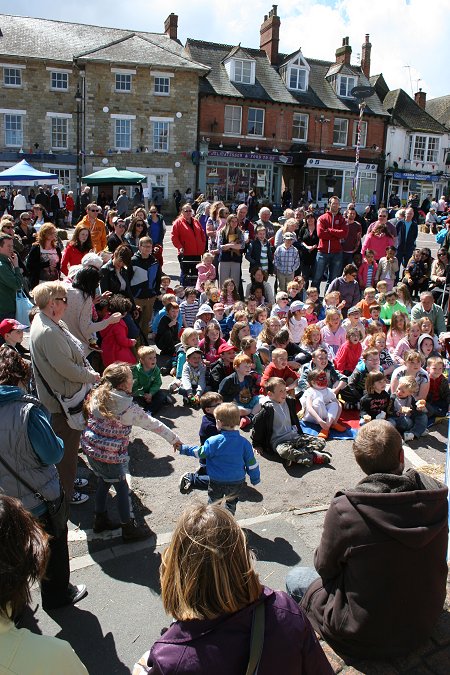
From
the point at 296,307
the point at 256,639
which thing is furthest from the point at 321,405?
the point at 256,639

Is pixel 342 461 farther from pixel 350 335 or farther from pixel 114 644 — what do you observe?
pixel 114 644

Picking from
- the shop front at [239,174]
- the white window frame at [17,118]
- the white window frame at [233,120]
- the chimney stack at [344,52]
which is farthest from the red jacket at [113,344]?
the chimney stack at [344,52]

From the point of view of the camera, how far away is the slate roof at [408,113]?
44.0m

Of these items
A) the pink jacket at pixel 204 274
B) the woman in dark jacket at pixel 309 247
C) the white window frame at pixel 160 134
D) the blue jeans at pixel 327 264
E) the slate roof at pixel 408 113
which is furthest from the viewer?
the slate roof at pixel 408 113

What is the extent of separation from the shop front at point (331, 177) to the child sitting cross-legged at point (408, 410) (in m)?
34.1

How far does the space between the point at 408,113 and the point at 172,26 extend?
18.8 metres

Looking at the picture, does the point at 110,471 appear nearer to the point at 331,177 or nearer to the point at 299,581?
the point at 299,581

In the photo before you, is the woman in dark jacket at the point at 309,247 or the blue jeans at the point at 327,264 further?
the woman in dark jacket at the point at 309,247

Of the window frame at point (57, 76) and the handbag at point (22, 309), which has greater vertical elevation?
the window frame at point (57, 76)

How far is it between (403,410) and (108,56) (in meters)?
32.4

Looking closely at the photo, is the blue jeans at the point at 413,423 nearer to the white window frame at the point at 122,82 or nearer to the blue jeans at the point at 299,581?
the blue jeans at the point at 299,581

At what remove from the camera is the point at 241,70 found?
125ft

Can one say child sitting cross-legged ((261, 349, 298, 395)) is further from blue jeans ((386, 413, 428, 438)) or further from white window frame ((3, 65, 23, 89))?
white window frame ((3, 65, 23, 89))

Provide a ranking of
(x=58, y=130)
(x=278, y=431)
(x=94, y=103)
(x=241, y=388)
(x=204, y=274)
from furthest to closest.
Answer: (x=58, y=130) < (x=94, y=103) < (x=204, y=274) < (x=241, y=388) < (x=278, y=431)
